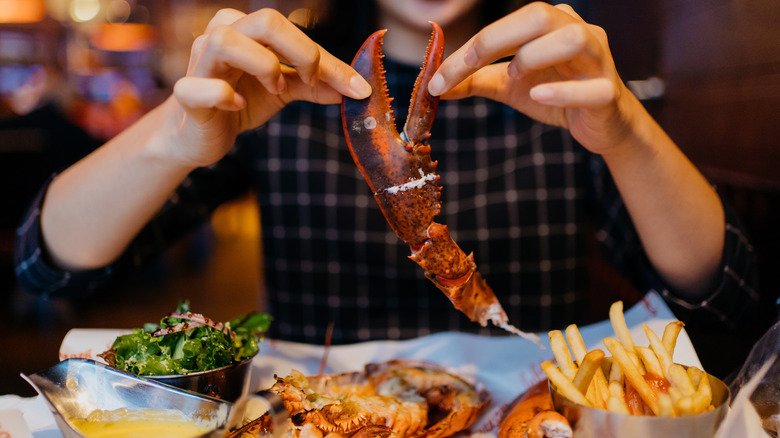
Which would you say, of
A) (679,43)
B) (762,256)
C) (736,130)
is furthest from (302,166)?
(679,43)

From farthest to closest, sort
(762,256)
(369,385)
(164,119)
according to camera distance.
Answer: (762,256), (164,119), (369,385)

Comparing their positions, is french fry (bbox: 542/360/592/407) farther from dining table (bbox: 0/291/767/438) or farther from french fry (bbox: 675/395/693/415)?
dining table (bbox: 0/291/767/438)

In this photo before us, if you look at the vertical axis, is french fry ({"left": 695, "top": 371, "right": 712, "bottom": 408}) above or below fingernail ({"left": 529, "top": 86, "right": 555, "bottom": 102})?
below

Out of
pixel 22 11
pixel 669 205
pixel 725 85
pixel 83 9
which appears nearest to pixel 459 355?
pixel 669 205

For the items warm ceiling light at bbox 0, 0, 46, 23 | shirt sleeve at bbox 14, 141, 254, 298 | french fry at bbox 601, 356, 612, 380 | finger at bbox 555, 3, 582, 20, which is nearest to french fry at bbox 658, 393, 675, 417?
french fry at bbox 601, 356, 612, 380

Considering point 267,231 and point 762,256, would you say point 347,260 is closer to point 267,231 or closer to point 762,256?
point 267,231

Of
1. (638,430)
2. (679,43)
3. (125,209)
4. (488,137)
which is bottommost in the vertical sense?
(638,430)
